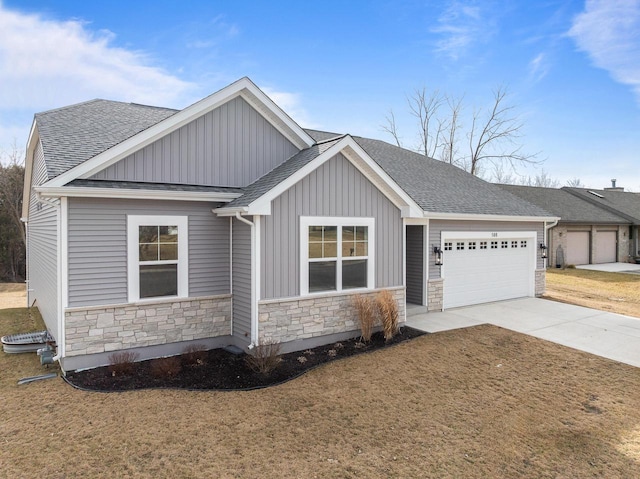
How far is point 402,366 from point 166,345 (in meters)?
4.74

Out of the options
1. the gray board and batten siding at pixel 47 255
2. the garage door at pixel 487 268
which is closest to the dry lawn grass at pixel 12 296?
the gray board and batten siding at pixel 47 255

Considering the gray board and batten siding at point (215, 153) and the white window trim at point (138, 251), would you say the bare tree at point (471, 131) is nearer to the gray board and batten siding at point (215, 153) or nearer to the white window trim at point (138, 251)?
the gray board and batten siding at point (215, 153)

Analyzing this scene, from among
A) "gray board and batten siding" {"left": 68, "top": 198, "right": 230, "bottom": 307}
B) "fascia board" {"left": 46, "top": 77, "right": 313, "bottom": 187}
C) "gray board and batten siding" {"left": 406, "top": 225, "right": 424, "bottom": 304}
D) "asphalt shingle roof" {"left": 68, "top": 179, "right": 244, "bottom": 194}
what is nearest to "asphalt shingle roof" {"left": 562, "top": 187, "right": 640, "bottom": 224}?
"gray board and batten siding" {"left": 406, "top": 225, "right": 424, "bottom": 304}

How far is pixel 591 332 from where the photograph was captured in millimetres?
9766

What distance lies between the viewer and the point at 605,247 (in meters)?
27.1

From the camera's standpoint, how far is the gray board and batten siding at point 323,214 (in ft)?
26.7

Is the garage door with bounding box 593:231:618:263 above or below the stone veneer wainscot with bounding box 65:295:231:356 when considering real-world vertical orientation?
above

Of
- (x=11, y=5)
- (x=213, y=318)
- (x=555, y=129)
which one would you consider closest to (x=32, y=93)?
(x=11, y=5)

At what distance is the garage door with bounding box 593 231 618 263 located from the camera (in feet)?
86.9

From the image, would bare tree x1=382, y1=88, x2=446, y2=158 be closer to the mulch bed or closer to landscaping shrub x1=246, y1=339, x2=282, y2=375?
the mulch bed

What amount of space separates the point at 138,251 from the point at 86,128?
3874mm

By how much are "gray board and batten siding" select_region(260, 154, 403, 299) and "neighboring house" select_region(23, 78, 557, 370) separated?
3 cm

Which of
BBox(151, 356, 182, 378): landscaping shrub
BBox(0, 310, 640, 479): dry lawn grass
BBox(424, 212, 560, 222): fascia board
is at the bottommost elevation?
BBox(0, 310, 640, 479): dry lawn grass

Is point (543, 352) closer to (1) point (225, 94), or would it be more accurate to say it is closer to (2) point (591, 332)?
(2) point (591, 332)
